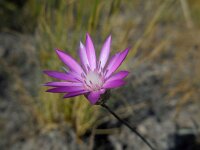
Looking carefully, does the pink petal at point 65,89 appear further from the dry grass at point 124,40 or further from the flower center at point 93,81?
the dry grass at point 124,40

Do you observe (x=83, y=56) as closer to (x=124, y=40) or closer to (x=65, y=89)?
(x=65, y=89)

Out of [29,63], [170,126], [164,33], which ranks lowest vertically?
[170,126]

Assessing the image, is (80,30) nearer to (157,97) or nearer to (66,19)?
(66,19)

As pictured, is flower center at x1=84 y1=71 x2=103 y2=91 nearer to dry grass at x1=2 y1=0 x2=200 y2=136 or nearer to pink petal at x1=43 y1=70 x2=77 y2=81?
pink petal at x1=43 y1=70 x2=77 y2=81

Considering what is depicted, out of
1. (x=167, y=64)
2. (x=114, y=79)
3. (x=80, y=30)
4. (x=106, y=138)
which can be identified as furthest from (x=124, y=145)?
(x=114, y=79)

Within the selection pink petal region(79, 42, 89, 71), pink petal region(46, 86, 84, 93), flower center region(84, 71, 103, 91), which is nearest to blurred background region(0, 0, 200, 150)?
pink petal region(79, 42, 89, 71)

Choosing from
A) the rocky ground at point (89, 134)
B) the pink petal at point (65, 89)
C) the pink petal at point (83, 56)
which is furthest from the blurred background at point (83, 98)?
the pink petal at point (65, 89)

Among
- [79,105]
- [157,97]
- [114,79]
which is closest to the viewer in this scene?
[114,79]
